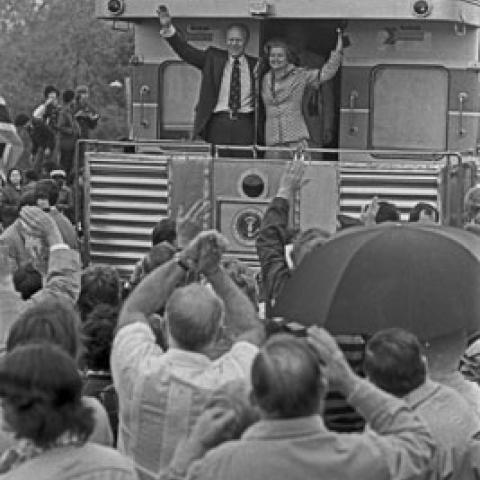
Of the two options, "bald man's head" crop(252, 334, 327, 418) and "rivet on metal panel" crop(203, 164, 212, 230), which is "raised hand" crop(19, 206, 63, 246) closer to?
"bald man's head" crop(252, 334, 327, 418)

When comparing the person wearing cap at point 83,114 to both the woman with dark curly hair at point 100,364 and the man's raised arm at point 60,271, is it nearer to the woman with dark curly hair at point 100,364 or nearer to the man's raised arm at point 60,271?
the man's raised arm at point 60,271

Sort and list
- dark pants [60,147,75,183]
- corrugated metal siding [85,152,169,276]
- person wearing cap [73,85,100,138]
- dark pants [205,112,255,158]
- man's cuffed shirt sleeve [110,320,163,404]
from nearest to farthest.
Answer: man's cuffed shirt sleeve [110,320,163,404], corrugated metal siding [85,152,169,276], dark pants [205,112,255,158], dark pants [60,147,75,183], person wearing cap [73,85,100,138]

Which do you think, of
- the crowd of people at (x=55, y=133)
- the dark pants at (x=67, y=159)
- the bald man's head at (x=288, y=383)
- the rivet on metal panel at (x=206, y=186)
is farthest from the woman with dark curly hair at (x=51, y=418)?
the dark pants at (x=67, y=159)

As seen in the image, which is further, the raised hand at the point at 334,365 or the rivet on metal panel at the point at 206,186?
the rivet on metal panel at the point at 206,186

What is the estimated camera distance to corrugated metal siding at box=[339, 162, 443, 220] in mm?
13305

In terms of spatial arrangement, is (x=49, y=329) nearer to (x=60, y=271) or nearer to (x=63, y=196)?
(x=60, y=271)

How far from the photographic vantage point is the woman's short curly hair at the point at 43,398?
4.66 m

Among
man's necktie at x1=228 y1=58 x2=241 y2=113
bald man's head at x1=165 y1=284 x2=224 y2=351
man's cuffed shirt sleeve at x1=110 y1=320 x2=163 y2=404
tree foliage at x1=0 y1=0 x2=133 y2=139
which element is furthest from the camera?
tree foliage at x1=0 y1=0 x2=133 y2=139

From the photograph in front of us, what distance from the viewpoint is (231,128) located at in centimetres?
1465

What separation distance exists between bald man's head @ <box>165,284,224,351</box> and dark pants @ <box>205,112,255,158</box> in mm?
8962

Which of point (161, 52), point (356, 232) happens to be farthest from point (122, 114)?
point (356, 232)

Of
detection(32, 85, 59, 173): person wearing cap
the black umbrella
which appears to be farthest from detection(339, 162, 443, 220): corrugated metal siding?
detection(32, 85, 59, 173): person wearing cap

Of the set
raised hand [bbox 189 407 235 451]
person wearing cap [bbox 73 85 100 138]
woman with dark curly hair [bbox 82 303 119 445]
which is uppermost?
person wearing cap [bbox 73 85 100 138]

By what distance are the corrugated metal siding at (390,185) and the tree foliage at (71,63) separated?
1981 cm
